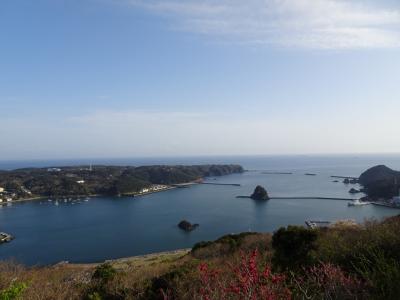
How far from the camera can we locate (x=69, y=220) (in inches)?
1315

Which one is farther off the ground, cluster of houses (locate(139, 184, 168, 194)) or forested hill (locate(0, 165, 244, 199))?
forested hill (locate(0, 165, 244, 199))

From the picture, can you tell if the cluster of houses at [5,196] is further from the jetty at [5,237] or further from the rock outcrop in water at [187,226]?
the rock outcrop in water at [187,226]

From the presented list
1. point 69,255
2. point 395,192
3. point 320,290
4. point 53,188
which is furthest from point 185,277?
point 53,188

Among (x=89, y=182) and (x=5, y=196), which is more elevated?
(x=89, y=182)

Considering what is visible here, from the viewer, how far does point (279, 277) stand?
2197mm

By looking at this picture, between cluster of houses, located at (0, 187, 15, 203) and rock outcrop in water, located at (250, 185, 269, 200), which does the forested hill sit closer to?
cluster of houses, located at (0, 187, 15, 203)

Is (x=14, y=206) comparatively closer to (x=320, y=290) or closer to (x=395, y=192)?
(x=395, y=192)

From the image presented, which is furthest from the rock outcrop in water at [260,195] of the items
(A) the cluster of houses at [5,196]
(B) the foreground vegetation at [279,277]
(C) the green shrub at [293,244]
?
(C) the green shrub at [293,244]

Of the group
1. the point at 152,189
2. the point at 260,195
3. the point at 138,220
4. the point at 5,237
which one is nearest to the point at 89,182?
the point at 152,189

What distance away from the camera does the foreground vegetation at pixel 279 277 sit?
2268 mm

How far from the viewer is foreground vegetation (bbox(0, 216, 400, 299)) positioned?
2.27 metres

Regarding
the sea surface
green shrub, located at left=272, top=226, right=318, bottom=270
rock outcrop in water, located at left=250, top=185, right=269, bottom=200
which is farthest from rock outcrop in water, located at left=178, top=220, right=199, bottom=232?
green shrub, located at left=272, top=226, right=318, bottom=270

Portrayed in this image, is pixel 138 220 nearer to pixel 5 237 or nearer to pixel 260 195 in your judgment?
pixel 5 237

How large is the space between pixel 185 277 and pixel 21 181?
5698 centimetres
